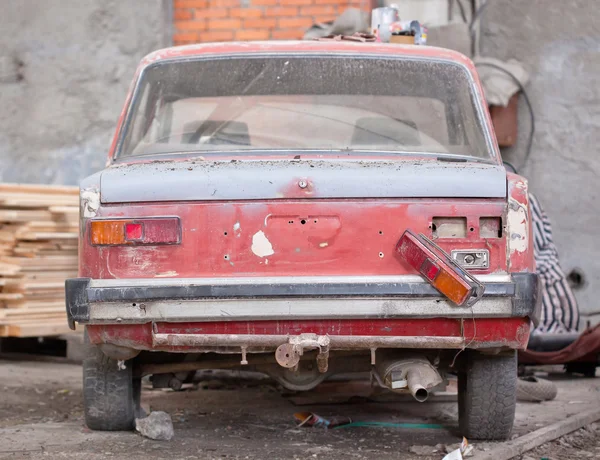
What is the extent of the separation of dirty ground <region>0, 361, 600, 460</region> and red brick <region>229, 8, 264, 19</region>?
3922 mm

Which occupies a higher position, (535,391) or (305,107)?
(305,107)

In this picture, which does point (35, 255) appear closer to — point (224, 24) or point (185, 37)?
point (185, 37)

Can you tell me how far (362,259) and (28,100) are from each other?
594cm

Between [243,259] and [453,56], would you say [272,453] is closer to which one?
[243,259]

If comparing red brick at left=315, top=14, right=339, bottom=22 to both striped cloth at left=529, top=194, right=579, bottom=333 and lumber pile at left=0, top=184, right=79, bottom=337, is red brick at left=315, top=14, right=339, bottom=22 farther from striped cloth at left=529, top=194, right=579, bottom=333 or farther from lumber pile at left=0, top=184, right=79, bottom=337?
lumber pile at left=0, top=184, right=79, bottom=337

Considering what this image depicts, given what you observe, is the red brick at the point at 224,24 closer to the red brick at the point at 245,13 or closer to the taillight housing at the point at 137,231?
the red brick at the point at 245,13

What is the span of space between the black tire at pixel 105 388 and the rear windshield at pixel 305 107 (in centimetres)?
104

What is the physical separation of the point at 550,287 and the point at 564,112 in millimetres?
1802

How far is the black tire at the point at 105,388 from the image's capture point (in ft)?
16.5

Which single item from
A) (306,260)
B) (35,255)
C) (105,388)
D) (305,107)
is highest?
(305,107)

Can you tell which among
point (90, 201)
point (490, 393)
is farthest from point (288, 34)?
point (90, 201)

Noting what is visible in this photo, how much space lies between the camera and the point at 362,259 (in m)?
4.35

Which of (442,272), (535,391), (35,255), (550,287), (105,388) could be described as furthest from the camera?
(550,287)

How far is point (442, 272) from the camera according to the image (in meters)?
4.20
